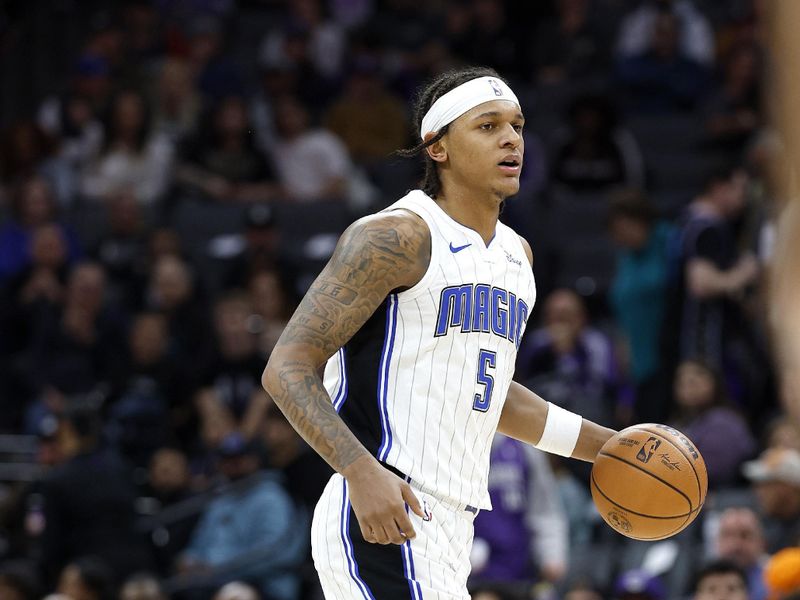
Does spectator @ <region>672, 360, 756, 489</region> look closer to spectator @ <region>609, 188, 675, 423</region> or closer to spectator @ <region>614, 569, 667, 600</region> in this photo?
spectator @ <region>609, 188, 675, 423</region>

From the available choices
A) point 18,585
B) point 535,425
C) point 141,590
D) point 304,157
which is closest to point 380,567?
point 535,425

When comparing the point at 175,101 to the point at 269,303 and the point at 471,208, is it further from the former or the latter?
the point at 471,208

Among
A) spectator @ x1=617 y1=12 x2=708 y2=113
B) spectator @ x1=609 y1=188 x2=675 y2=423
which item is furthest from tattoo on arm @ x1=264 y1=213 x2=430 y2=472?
spectator @ x1=617 y1=12 x2=708 y2=113

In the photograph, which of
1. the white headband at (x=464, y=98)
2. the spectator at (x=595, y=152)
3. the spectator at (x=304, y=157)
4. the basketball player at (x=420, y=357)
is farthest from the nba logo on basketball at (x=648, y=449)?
the spectator at (x=304, y=157)

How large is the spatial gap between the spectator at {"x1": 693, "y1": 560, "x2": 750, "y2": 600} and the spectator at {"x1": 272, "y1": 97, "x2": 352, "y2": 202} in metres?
6.63

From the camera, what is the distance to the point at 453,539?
4.37m

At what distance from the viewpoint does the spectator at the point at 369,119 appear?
13953mm

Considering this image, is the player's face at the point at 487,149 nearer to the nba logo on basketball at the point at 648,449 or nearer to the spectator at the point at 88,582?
the nba logo on basketball at the point at 648,449

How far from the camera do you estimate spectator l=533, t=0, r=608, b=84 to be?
14.2 meters

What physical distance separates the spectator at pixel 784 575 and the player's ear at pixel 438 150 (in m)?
3.89

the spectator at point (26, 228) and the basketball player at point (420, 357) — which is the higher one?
the spectator at point (26, 228)

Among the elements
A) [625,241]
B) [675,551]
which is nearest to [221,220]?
[625,241]

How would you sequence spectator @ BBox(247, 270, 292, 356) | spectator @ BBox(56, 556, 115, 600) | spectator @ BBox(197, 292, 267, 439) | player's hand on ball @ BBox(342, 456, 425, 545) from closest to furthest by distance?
player's hand on ball @ BBox(342, 456, 425, 545)
spectator @ BBox(56, 556, 115, 600)
spectator @ BBox(197, 292, 267, 439)
spectator @ BBox(247, 270, 292, 356)

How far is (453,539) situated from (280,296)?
7.25 m
